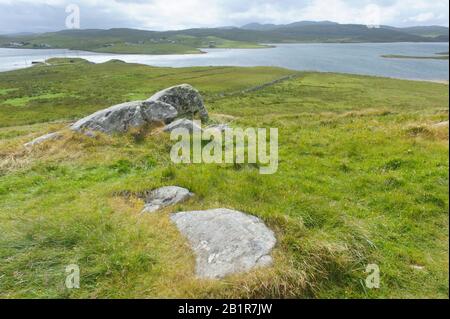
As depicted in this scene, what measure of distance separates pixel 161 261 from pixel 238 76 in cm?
10371

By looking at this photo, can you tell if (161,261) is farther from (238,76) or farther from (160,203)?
(238,76)

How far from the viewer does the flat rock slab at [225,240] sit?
613 cm

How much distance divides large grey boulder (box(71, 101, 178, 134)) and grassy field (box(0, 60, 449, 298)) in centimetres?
100

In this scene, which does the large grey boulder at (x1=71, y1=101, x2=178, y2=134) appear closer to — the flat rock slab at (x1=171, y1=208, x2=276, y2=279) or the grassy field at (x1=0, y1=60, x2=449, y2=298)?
the grassy field at (x1=0, y1=60, x2=449, y2=298)

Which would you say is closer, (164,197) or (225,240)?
(225,240)

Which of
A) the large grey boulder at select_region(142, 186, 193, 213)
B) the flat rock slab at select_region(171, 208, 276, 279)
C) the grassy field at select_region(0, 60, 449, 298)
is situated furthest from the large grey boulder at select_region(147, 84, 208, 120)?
the flat rock slab at select_region(171, 208, 276, 279)

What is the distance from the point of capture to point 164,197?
9195mm

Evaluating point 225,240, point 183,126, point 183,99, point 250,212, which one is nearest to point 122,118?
point 183,126

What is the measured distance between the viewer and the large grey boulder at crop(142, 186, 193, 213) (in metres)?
8.77

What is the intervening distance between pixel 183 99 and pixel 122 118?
18.0ft

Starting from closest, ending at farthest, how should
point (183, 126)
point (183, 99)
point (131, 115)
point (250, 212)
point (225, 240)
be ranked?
point (225, 240), point (250, 212), point (183, 126), point (131, 115), point (183, 99)

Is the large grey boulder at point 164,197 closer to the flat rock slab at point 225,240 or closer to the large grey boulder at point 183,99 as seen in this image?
the flat rock slab at point 225,240

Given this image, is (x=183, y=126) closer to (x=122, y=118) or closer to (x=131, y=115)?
(x=131, y=115)
